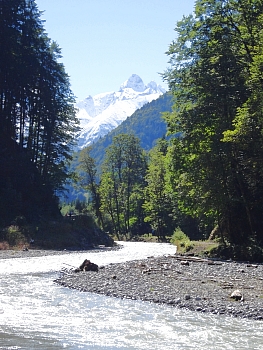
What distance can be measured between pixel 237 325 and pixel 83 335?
12.8 feet

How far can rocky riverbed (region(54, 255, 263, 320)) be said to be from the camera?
1286 cm

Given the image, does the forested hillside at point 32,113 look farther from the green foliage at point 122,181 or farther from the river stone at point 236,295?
the river stone at point 236,295

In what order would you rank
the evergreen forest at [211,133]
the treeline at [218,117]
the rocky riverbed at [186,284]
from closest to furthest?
1. the rocky riverbed at [186,284]
2. the evergreen forest at [211,133]
3. the treeline at [218,117]

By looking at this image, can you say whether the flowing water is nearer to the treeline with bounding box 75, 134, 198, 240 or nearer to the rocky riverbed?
the rocky riverbed

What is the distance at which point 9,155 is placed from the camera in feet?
150

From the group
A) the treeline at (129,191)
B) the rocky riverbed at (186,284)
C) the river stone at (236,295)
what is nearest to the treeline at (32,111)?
the treeline at (129,191)

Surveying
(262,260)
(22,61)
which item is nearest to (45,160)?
(22,61)

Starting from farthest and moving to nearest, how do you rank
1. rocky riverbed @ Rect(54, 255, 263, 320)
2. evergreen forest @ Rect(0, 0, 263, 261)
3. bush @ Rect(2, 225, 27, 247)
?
bush @ Rect(2, 225, 27, 247), evergreen forest @ Rect(0, 0, 263, 261), rocky riverbed @ Rect(54, 255, 263, 320)

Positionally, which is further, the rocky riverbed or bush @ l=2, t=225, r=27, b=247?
bush @ l=2, t=225, r=27, b=247

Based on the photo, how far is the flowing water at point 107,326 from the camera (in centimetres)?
931

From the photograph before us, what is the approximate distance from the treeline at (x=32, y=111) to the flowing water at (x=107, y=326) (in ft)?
101

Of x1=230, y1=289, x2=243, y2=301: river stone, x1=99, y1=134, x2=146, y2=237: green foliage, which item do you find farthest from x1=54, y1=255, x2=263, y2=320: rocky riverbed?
x1=99, y1=134, x2=146, y2=237: green foliage

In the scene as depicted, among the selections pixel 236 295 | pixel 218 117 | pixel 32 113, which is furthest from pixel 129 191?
pixel 236 295

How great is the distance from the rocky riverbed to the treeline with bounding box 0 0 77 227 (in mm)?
25145
